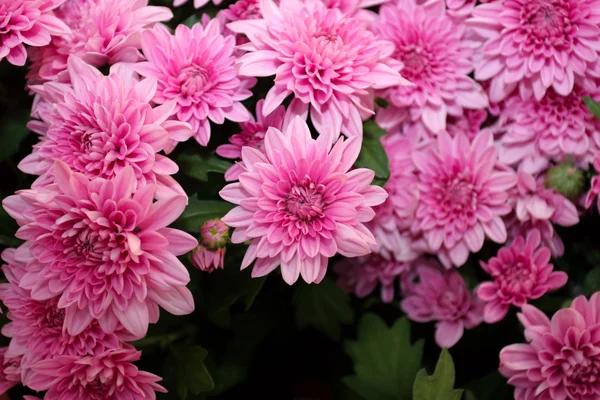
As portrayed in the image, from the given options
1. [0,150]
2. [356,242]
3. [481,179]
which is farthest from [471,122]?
[0,150]

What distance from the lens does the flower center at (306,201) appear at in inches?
27.5

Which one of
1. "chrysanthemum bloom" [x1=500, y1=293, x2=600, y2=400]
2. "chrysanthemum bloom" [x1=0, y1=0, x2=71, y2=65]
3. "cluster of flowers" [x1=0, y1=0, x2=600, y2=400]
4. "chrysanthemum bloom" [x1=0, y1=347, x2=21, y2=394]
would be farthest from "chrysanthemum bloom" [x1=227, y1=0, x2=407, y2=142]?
"chrysanthemum bloom" [x1=0, y1=347, x2=21, y2=394]

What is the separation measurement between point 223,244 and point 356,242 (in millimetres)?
168

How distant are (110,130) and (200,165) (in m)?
0.15

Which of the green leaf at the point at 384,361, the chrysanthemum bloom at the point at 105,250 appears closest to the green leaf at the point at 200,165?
the chrysanthemum bloom at the point at 105,250

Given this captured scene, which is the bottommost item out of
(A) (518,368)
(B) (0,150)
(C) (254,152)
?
(A) (518,368)

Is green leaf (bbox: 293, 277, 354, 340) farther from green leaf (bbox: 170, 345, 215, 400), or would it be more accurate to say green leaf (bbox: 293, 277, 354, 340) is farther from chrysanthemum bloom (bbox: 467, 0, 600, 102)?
chrysanthemum bloom (bbox: 467, 0, 600, 102)

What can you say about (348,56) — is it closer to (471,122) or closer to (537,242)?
(471,122)

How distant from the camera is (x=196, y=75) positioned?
79 cm

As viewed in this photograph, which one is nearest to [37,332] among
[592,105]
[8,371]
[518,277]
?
[8,371]

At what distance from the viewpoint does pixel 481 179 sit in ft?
2.88

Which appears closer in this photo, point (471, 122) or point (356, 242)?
point (356, 242)

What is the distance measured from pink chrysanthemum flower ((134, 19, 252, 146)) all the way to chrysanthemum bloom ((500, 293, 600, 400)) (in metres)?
0.46

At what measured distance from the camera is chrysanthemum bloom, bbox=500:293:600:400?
29.5 inches
